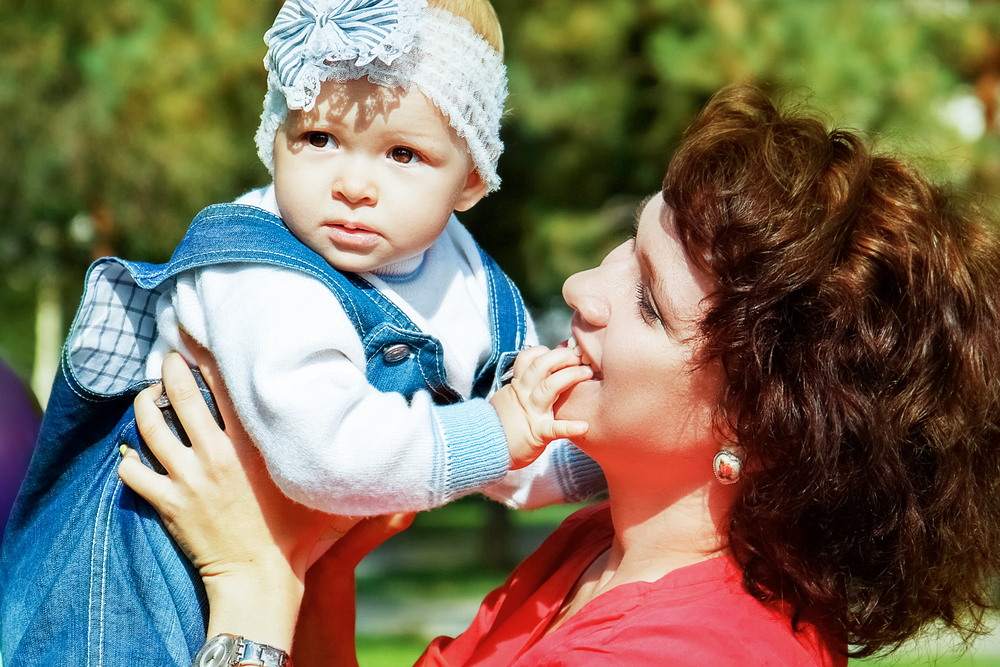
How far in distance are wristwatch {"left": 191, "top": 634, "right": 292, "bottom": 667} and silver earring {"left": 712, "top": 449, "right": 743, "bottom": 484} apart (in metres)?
0.93

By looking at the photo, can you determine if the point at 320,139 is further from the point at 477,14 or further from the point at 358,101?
the point at 477,14

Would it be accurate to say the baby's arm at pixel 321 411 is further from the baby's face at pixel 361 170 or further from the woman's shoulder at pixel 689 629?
the woman's shoulder at pixel 689 629

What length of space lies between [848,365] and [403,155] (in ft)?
3.06

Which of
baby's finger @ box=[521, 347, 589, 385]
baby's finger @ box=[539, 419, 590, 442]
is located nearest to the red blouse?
baby's finger @ box=[539, 419, 590, 442]

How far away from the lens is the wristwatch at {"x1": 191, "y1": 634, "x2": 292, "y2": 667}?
6.08ft

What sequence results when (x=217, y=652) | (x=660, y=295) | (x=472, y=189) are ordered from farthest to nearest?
(x=472, y=189)
(x=660, y=295)
(x=217, y=652)

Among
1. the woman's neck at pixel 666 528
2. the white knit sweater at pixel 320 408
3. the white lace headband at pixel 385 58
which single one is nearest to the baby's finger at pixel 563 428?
the white knit sweater at pixel 320 408

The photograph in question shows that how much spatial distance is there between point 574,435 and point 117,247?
7.74 m

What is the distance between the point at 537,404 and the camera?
199 centimetres

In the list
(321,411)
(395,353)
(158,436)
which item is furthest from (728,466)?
(158,436)

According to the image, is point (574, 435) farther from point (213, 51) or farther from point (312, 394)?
point (213, 51)

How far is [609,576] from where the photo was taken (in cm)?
216

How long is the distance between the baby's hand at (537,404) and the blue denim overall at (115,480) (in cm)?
18

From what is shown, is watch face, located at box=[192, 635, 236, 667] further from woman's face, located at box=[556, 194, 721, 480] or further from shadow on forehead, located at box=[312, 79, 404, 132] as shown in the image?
shadow on forehead, located at box=[312, 79, 404, 132]
